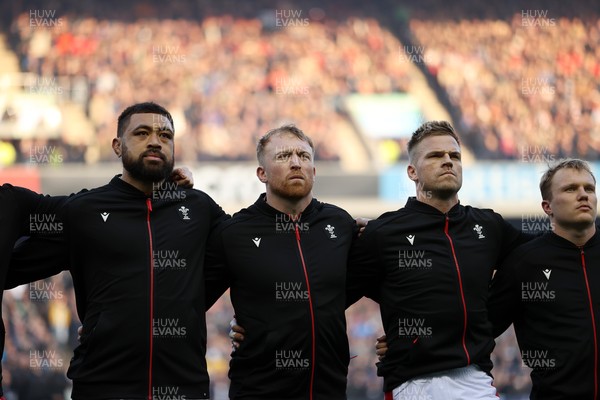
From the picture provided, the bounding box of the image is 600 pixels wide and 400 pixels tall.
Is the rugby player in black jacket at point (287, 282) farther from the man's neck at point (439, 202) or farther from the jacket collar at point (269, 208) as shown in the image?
the man's neck at point (439, 202)

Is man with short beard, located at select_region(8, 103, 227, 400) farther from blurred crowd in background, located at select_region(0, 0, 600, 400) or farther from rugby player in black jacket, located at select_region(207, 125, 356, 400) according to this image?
blurred crowd in background, located at select_region(0, 0, 600, 400)

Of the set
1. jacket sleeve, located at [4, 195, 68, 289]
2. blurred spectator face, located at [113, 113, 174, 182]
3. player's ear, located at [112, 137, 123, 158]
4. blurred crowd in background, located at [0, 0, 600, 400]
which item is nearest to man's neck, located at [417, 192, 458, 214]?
blurred spectator face, located at [113, 113, 174, 182]

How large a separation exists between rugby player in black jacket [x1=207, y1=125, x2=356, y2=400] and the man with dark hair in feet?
3.19

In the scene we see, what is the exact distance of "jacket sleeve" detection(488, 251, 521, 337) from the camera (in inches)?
189

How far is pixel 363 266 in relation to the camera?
15.3ft

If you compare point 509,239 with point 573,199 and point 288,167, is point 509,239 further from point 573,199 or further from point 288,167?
point 288,167

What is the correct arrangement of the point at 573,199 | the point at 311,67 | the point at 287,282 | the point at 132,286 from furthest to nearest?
the point at 311,67, the point at 573,199, the point at 287,282, the point at 132,286

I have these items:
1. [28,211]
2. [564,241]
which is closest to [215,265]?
[28,211]

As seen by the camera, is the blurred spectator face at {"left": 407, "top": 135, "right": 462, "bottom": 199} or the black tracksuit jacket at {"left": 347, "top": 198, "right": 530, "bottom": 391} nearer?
the black tracksuit jacket at {"left": 347, "top": 198, "right": 530, "bottom": 391}

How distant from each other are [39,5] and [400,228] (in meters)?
14.9

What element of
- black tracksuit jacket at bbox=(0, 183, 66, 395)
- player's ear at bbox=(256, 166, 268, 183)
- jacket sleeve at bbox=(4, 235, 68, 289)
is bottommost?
jacket sleeve at bbox=(4, 235, 68, 289)

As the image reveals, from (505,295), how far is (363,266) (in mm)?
820

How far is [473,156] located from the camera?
54.6 feet

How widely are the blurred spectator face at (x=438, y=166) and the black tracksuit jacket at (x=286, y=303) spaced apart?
0.55 m
